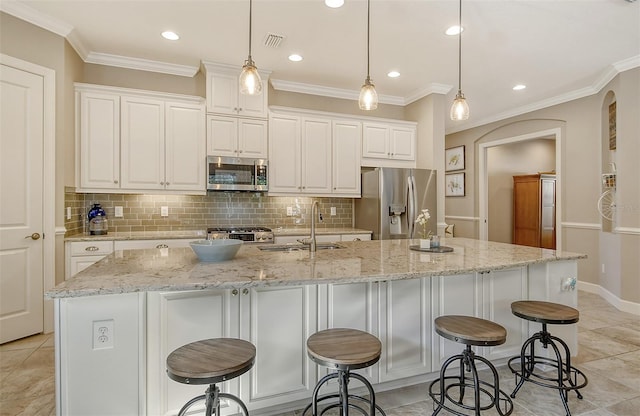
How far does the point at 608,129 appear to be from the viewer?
4359 mm

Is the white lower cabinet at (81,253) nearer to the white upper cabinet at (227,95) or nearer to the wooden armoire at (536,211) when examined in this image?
the white upper cabinet at (227,95)

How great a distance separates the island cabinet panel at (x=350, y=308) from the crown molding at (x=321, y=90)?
129 inches

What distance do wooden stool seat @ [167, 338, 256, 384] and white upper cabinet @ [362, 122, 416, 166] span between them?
3547mm

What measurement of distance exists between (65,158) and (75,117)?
489mm

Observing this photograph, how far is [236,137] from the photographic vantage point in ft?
13.1

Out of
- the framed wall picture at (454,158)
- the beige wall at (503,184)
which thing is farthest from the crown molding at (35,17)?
the beige wall at (503,184)

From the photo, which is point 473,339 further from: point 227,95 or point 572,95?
point 572,95

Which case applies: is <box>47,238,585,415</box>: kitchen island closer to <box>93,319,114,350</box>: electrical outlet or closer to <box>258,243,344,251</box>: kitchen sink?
<box>93,319,114,350</box>: electrical outlet

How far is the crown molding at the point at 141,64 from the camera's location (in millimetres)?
3703

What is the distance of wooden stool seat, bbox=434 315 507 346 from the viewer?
5.46 ft

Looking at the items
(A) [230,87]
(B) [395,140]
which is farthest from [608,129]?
(A) [230,87]

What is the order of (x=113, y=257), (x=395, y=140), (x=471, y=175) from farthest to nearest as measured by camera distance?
1. (x=471, y=175)
2. (x=395, y=140)
3. (x=113, y=257)

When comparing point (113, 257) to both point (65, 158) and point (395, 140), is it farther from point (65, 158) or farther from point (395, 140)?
point (395, 140)

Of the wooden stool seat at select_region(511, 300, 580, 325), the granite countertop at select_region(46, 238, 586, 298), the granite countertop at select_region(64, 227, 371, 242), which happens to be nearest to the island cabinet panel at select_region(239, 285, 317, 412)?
the granite countertop at select_region(46, 238, 586, 298)
